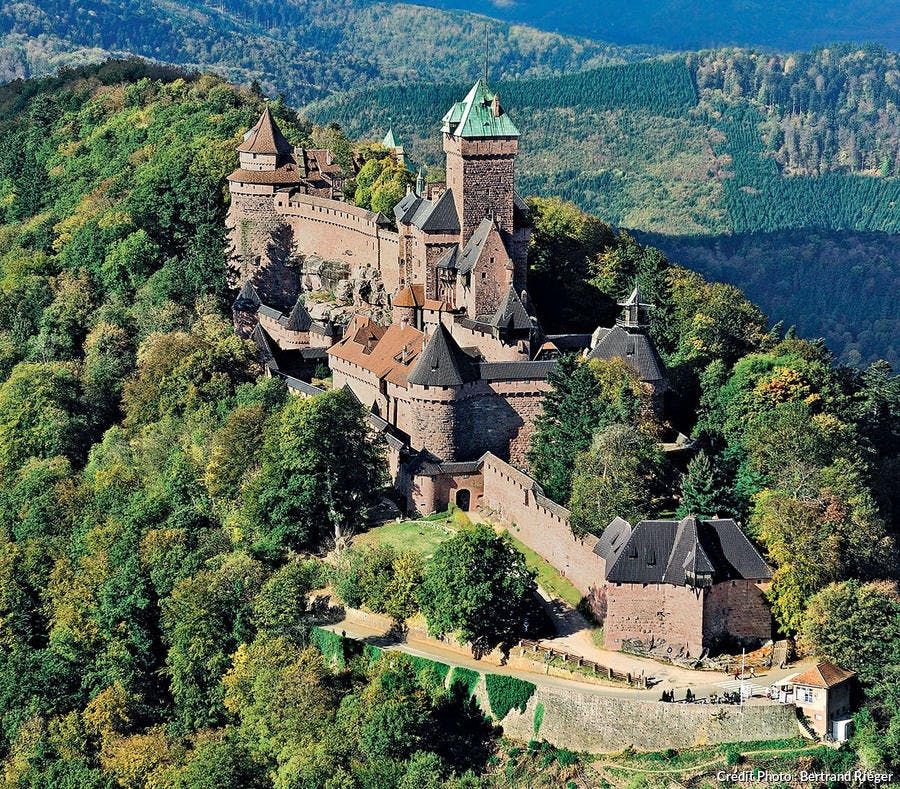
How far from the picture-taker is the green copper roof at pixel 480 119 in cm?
7369

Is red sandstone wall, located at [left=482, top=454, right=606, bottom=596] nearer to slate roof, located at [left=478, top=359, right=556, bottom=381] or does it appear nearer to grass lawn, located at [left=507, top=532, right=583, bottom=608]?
grass lawn, located at [left=507, top=532, right=583, bottom=608]

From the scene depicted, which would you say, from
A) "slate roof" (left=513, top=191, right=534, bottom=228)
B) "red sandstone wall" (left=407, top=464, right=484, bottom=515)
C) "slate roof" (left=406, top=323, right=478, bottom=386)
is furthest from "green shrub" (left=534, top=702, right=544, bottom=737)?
"slate roof" (left=513, top=191, right=534, bottom=228)

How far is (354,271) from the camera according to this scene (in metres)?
83.3

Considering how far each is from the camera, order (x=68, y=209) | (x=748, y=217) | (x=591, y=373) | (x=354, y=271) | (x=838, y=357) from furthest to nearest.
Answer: (x=748, y=217) → (x=838, y=357) → (x=68, y=209) → (x=354, y=271) → (x=591, y=373)

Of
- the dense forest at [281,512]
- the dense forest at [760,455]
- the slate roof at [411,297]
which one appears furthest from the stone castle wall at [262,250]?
the dense forest at [760,455]

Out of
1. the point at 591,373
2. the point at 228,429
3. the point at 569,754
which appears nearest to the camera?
the point at 569,754

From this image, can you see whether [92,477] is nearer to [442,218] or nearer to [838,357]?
→ [442,218]

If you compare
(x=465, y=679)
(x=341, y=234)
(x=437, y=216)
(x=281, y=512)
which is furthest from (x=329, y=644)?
(x=341, y=234)

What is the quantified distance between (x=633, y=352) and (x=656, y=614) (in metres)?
14.1

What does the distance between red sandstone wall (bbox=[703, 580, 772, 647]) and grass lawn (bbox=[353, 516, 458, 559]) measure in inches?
447

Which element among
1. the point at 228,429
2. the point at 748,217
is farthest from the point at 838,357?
the point at 228,429

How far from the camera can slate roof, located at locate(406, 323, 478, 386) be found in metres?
66.6

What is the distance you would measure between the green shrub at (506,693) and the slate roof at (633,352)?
15.8m

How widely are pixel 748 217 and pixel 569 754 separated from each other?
487 feet
